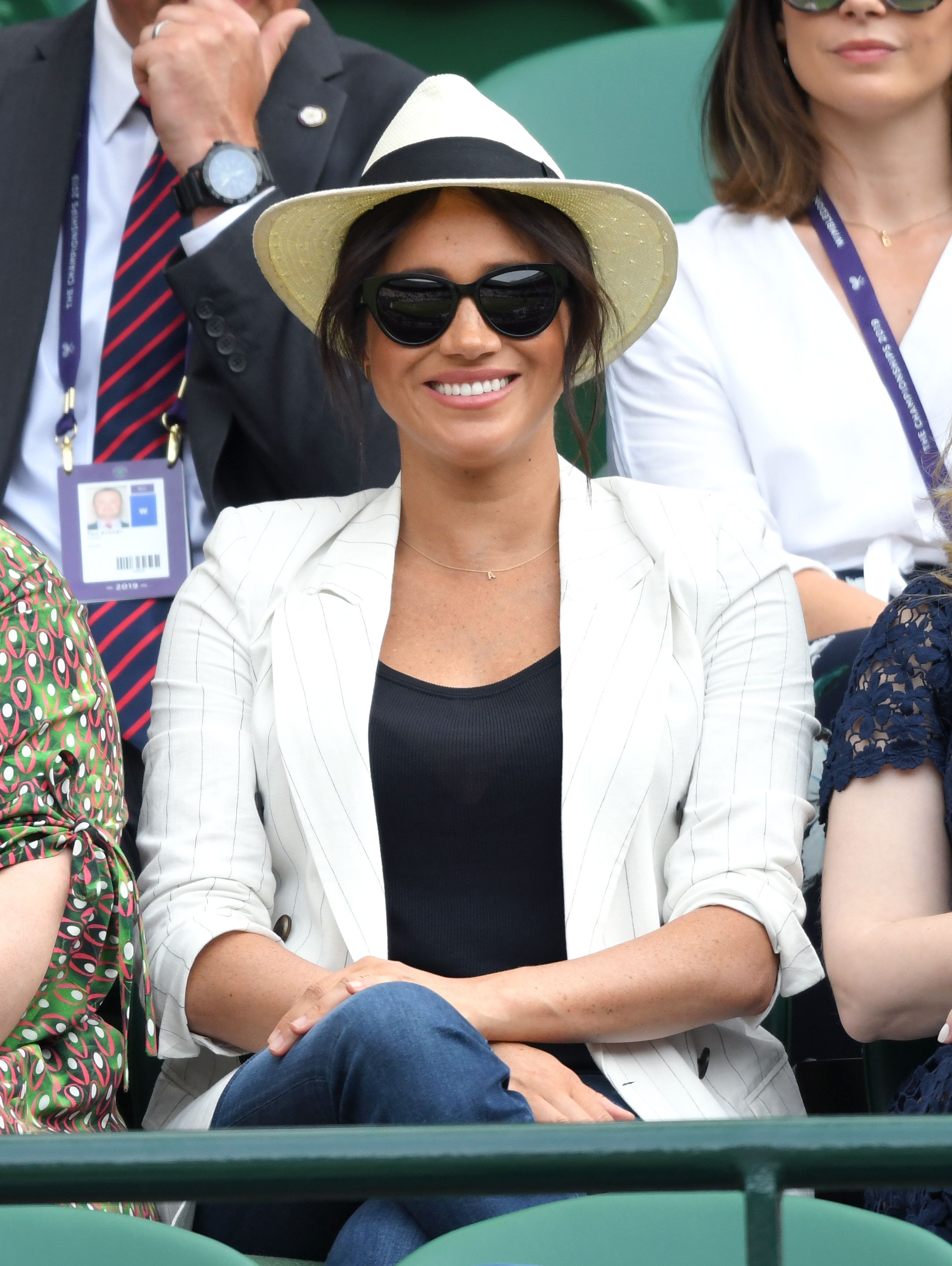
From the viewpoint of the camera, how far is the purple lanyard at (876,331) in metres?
2.78

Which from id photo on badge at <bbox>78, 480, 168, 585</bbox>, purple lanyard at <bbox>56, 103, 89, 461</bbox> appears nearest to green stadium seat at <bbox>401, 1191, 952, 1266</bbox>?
id photo on badge at <bbox>78, 480, 168, 585</bbox>

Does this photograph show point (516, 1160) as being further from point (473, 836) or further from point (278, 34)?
point (278, 34)

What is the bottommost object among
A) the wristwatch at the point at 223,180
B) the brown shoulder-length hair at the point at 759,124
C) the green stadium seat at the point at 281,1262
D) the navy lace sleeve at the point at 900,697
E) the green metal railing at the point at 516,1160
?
the green stadium seat at the point at 281,1262

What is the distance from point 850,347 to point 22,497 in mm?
1266

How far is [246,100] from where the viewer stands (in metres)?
2.82

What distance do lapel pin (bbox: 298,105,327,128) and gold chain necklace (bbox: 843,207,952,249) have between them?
848mm

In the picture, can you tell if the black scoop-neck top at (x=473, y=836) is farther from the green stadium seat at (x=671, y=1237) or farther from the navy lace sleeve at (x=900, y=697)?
the green stadium seat at (x=671, y=1237)

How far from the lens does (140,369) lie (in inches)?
109

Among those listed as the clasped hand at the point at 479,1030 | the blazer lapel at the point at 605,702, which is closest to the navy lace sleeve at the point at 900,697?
the blazer lapel at the point at 605,702

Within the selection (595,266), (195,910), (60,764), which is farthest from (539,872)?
(595,266)

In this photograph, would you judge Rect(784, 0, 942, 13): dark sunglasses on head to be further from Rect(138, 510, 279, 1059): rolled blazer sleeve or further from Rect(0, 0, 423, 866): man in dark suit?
Rect(138, 510, 279, 1059): rolled blazer sleeve

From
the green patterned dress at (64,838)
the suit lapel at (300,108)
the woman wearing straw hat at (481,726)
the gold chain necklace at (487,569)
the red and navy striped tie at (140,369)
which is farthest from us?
the suit lapel at (300,108)

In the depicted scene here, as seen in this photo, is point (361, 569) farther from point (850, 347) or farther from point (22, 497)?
point (850, 347)

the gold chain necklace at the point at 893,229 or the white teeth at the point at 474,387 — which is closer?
the white teeth at the point at 474,387
